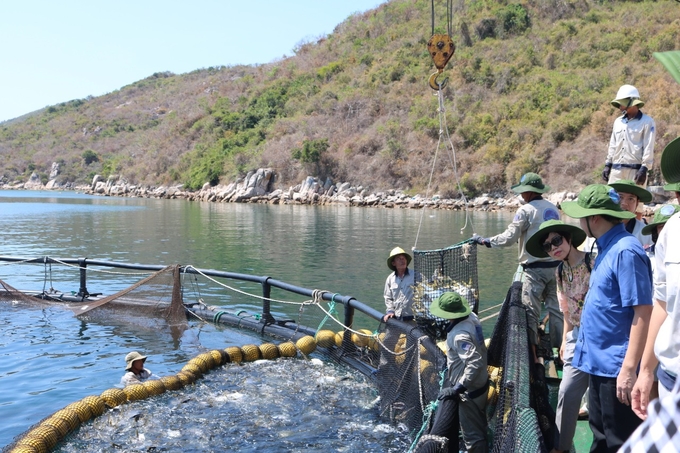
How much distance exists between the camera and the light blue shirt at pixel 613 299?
375cm

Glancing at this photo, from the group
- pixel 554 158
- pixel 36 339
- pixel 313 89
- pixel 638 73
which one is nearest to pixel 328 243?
pixel 36 339

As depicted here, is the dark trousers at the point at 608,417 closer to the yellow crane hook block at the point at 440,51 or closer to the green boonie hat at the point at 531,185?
the green boonie hat at the point at 531,185

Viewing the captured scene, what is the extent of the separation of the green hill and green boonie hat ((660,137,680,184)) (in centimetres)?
3922

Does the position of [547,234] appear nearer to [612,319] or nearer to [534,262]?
[612,319]

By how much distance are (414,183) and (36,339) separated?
48559 mm

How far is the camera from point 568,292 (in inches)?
200

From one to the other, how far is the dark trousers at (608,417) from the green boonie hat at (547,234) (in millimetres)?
1323

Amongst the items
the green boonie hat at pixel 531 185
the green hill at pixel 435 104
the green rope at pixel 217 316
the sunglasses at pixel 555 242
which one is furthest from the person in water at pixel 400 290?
the green hill at pixel 435 104

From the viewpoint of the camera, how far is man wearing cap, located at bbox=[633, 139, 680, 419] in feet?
9.81

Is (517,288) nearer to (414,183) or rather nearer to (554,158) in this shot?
(554,158)

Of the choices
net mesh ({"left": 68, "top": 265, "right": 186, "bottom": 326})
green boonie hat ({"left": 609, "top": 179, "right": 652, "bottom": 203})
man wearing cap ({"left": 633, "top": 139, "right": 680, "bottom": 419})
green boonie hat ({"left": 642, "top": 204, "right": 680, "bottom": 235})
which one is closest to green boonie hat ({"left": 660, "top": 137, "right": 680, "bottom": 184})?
man wearing cap ({"left": 633, "top": 139, "right": 680, "bottom": 419})

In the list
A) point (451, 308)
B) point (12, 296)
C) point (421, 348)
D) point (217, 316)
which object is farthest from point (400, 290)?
point (12, 296)

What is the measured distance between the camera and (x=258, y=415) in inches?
334

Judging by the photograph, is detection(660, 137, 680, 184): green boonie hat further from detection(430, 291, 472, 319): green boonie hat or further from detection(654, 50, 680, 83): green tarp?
detection(430, 291, 472, 319): green boonie hat
